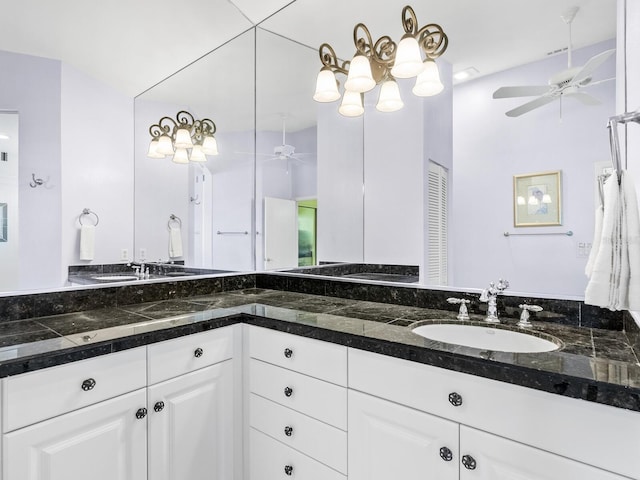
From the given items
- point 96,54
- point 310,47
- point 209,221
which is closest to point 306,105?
point 310,47

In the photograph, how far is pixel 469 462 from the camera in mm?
1001

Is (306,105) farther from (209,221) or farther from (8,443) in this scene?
(8,443)

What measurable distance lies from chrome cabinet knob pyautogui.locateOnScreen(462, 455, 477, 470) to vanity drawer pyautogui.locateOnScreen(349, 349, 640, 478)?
0.09m

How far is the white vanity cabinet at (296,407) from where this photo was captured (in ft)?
4.31

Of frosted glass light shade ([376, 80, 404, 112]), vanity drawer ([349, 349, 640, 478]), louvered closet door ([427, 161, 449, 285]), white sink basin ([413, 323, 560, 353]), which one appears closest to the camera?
vanity drawer ([349, 349, 640, 478])

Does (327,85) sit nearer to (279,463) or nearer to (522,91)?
(522,91)

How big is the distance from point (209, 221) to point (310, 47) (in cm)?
138

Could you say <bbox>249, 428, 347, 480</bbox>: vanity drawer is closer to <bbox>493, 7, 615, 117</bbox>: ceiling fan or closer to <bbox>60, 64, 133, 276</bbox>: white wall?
<bbox>60, 64, 133, 276</bbox>: white wall

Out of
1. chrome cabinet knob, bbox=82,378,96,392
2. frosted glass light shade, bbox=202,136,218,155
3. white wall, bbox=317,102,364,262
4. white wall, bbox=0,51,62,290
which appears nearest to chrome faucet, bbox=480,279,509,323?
white wall, bbox=317,102,364,262

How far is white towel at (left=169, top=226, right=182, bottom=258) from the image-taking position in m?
2.15

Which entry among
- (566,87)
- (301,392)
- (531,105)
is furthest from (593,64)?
(301,392)

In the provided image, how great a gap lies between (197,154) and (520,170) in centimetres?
189

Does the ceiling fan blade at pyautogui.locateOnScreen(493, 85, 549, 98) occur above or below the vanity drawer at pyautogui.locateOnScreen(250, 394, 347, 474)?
above

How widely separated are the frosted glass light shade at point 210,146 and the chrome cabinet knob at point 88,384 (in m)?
1.64
